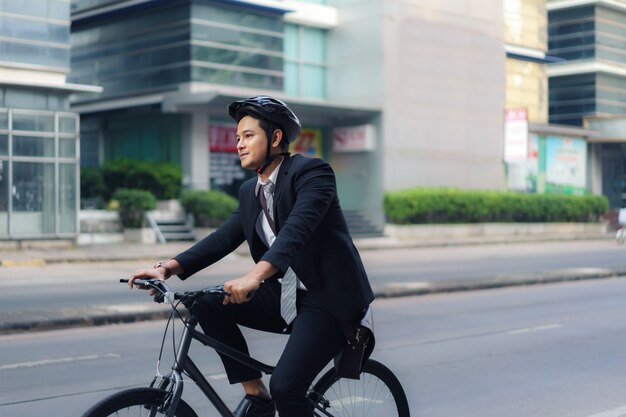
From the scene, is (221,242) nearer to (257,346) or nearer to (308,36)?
(257,346)

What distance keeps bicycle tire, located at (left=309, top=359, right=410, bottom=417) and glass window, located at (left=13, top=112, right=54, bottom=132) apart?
21.9 meters

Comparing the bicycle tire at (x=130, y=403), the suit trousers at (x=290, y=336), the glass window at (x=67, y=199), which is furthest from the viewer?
the glass window at (x=67, y=199)

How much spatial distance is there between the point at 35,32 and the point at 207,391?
2313 cm

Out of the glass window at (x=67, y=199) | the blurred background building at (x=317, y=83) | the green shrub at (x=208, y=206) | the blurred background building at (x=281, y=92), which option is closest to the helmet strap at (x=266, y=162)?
the blurred background building at (x=281, y=92)

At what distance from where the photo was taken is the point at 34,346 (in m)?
9.51

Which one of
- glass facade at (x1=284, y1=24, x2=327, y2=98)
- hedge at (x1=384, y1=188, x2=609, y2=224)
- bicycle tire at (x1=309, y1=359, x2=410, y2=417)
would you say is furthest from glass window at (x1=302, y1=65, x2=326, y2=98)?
bicycle tire at (x1=309, y1=359, x2=410, y2=417)

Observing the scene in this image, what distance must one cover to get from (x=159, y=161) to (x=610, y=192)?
27.2 meters

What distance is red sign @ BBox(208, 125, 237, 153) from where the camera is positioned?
105 ft

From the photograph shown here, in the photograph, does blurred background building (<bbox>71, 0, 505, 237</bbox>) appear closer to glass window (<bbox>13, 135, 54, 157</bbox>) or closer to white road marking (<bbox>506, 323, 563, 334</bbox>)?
glass window (<bbox>13, 135, 54, 157</bbox>)

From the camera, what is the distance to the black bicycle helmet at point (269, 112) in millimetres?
4004

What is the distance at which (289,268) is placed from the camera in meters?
4.11

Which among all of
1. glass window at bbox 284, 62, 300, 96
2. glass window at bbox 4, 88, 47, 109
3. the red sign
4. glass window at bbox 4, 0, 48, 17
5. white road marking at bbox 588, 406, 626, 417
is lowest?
white road marking at bbox 588, 406, 626, 417

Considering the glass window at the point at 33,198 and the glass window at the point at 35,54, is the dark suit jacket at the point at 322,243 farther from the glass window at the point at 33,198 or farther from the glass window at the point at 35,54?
the glass window at the point at 35,54

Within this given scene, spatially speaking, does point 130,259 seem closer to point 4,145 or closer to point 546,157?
point 4,145
